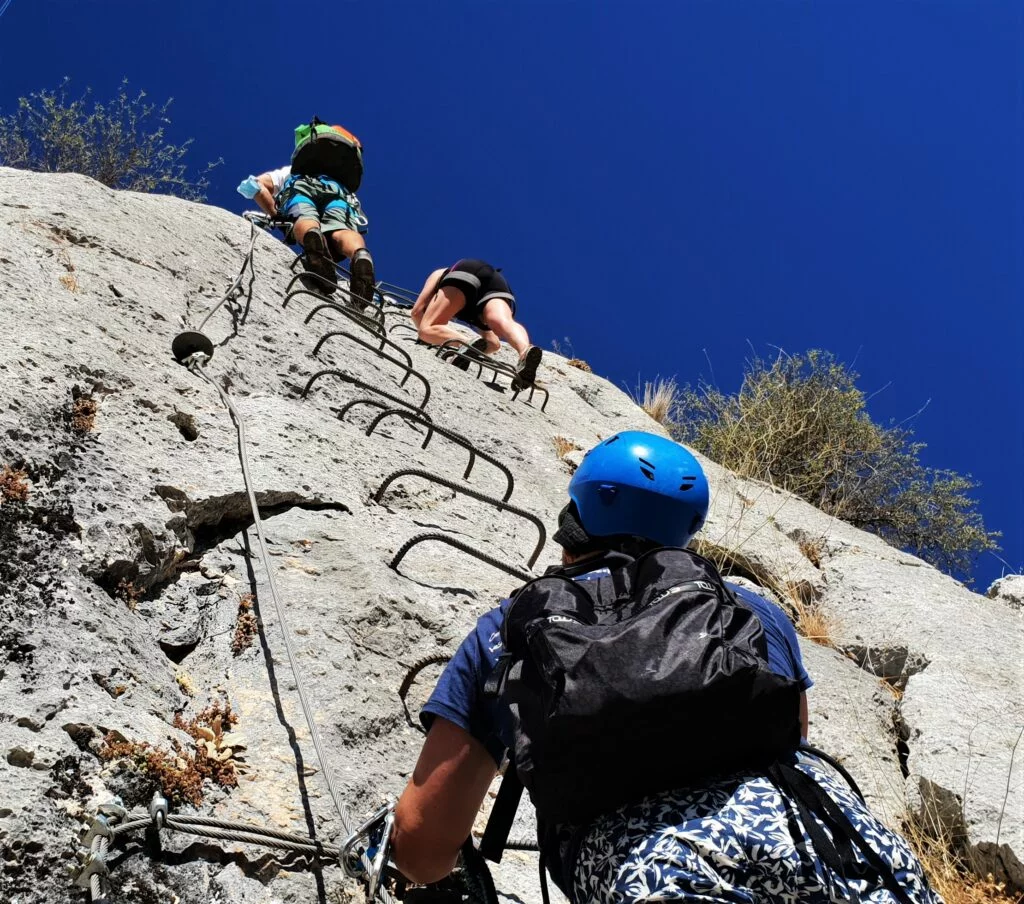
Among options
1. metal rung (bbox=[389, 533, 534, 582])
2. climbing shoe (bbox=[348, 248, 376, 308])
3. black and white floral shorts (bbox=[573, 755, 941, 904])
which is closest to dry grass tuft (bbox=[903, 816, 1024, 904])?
metal rung (bbox=[389, 533, 534, 582])

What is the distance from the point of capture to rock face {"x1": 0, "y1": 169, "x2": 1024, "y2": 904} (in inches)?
89.9

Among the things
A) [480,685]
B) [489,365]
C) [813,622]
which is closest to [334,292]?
[489,365]

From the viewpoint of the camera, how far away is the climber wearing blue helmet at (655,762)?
1491mm

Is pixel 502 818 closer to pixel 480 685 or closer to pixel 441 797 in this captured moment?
pixel 441 797

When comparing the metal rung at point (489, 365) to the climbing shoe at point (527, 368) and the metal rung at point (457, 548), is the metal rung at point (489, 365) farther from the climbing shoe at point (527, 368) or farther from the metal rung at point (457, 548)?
the metal rung at point (457, 548)

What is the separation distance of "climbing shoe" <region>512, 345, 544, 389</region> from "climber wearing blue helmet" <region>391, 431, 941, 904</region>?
555 cm

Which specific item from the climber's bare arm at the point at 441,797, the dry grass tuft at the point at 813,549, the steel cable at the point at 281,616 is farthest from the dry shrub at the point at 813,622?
the climber's bare arm at the point at 441,797

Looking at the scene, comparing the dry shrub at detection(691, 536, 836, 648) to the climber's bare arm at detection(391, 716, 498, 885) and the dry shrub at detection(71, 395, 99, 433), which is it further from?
the climber's bare arm at detection(391, 716, 498, 885)

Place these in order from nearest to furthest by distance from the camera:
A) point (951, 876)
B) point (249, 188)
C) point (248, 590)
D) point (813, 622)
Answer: point (248, 590) < point (951, 876) < point (813, 622) < point (249, 188)

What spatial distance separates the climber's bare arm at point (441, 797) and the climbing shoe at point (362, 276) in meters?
6.22

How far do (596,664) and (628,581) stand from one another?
0.29 meters

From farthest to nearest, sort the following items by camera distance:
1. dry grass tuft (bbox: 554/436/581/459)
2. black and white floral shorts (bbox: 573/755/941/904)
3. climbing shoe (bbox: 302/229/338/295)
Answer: climbing shoe (bbox: 302/229/338/295) → dry grass tuft (bbox: 554/436/581/459) → black and white floral shorts (bbox: 573/755/941/904)

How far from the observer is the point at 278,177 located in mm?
9125

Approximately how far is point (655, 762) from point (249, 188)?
8.21m
